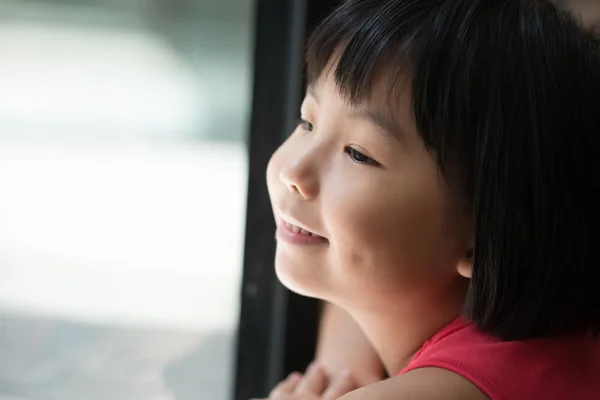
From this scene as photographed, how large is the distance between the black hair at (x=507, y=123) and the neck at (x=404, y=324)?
0.07 m

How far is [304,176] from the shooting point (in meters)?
0.83

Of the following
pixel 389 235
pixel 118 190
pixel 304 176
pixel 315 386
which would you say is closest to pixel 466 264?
pixel 389 235

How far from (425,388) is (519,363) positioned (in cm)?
11

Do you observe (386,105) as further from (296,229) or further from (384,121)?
(296,229)

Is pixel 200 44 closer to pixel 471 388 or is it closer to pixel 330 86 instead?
pixel 330 86

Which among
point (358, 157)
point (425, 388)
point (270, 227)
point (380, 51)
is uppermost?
point (380, 51)

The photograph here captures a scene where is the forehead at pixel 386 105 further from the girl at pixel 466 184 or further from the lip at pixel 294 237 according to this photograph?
the lip at pixel 294 237

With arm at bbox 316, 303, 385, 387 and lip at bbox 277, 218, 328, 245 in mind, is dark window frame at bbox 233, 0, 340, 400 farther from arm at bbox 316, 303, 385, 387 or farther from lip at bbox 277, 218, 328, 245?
lip at bbox 277, 218, 328, 245

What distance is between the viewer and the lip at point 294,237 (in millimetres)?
870

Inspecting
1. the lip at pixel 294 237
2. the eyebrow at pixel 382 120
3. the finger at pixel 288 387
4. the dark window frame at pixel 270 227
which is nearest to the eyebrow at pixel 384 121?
the eyebrow at pixel 382 120

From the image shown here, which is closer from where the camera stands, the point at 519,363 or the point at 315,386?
the point at 519,363

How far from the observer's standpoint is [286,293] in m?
1.18

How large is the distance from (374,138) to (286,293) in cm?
44

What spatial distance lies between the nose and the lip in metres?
0.04
